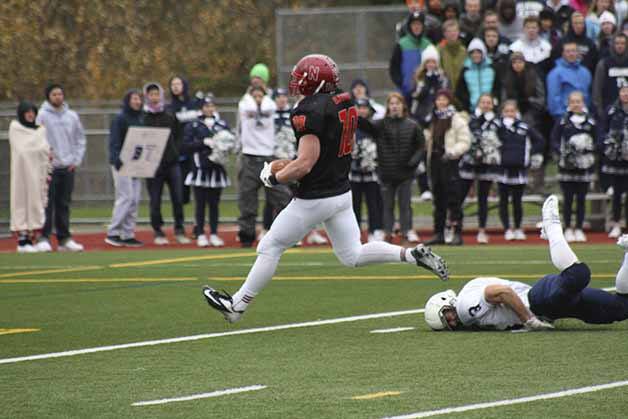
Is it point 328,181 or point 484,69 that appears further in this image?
point 484,69

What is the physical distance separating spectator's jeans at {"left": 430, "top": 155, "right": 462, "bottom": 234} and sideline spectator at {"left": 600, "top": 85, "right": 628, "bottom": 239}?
207 centimetres

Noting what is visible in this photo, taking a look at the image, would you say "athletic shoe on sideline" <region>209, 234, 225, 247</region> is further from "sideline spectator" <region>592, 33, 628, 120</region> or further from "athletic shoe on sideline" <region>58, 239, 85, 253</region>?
"sideline spectator" <region>592, 33, 628, 120</region>

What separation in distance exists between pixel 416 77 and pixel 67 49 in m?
16.5

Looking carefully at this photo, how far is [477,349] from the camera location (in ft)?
32.6

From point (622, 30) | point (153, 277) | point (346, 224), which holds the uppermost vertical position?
point (622, 30)

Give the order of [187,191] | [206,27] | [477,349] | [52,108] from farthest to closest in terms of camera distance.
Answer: [206,27] → [187,191] → [52,108] → [477,349]

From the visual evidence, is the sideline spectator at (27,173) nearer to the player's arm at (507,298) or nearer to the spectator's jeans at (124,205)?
the spectator's jeans at (124,205)

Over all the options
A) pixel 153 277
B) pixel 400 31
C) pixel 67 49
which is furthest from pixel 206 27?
pixel 153 277

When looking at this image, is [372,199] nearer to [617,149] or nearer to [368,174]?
[368,174]

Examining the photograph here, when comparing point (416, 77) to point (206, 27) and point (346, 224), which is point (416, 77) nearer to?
point (346, 224)

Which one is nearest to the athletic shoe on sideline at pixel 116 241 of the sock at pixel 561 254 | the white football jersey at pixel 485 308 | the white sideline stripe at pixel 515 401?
the white football jersey at pixel 485 308

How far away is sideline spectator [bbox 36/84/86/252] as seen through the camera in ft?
66.8

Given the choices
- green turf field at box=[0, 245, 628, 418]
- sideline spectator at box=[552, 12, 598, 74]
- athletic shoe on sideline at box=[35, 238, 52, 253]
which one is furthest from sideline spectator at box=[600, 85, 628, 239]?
athletic shoe on sideline at box=[35, 238, 52, 253]

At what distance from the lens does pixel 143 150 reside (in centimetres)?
2061
